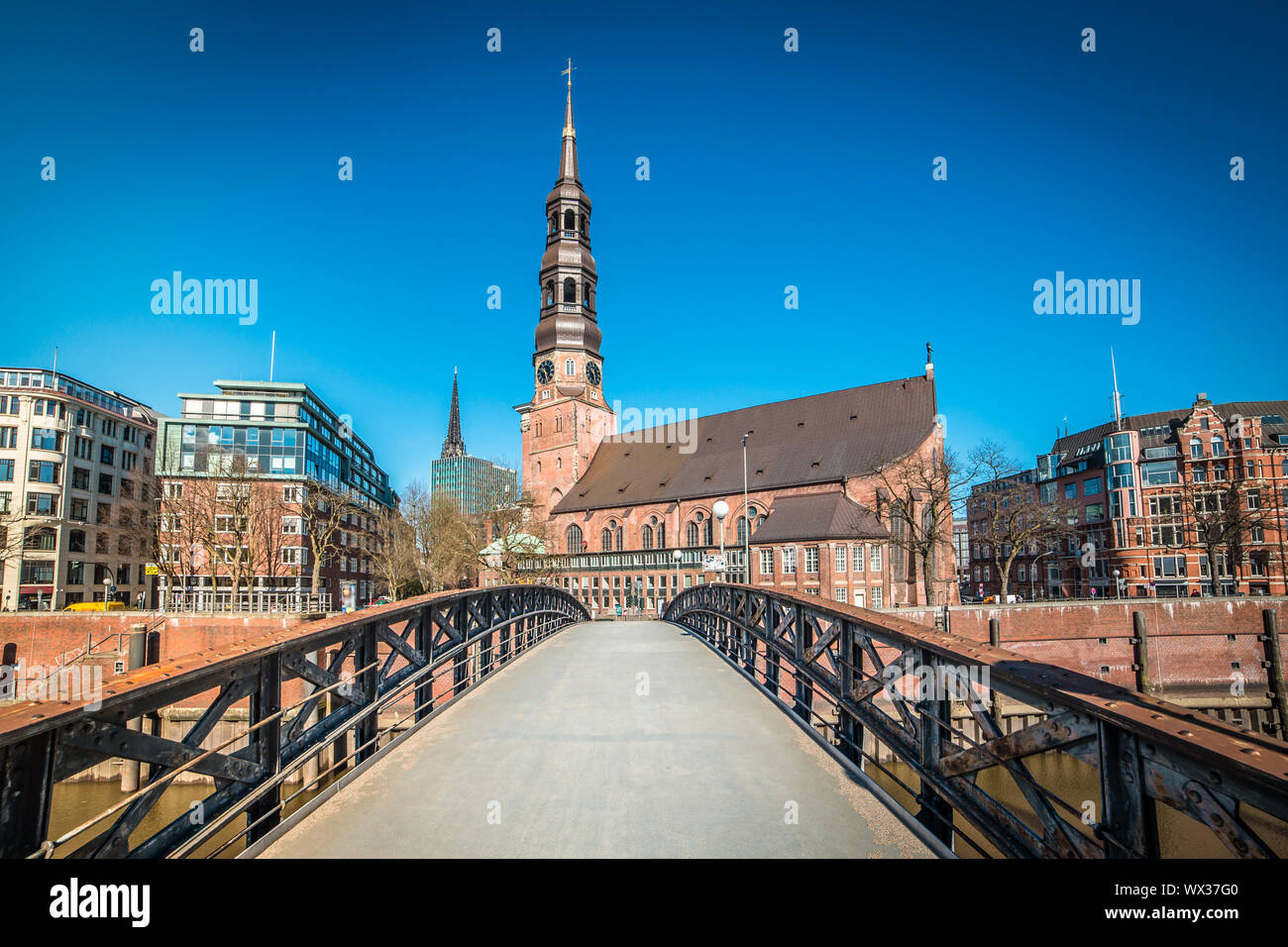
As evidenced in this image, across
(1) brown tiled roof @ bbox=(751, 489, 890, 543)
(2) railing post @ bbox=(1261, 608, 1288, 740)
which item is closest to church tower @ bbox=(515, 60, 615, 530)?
(1) brown tiled roof @ bbox=(751, 489, 890, 543)

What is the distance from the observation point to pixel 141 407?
2574 inches

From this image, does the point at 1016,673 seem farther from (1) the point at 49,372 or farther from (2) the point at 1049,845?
(1) the point at 49,372

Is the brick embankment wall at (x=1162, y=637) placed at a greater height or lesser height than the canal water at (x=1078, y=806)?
greater

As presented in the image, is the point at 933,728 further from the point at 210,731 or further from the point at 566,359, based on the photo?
the point at 566,359

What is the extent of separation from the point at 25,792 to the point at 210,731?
1577 millimetres

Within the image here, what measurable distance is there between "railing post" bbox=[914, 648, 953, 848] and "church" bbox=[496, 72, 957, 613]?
925 inches

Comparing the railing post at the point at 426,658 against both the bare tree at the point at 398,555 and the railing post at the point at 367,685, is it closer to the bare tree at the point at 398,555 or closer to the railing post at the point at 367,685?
the railing post at the point at 367,685

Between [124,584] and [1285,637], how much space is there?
73188 mm

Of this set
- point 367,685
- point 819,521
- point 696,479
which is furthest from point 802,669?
point 696,479

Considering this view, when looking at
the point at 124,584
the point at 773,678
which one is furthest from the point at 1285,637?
the point at 124,584

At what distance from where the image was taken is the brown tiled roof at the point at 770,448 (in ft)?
167

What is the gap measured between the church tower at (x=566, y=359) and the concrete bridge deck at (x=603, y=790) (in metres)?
59.9

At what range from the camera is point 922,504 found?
4556cm

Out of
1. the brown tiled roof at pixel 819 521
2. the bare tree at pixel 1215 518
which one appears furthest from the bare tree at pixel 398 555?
the bare tree at pixel 1215 518
